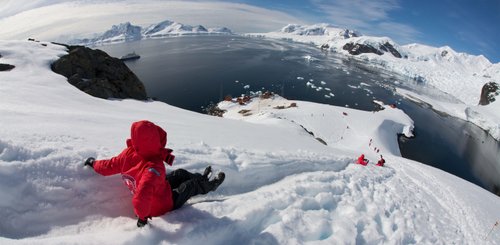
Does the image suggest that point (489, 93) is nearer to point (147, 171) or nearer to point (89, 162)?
point (147, 171)

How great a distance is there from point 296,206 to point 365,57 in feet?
661

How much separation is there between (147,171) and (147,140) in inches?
17.3

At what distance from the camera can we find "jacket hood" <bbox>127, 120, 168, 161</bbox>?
3.95 metres

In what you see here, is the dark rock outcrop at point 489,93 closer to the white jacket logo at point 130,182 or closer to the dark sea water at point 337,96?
the dark sea water at point 337,96

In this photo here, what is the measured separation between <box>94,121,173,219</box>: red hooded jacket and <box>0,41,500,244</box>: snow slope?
276mm

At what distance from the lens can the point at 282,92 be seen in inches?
2714

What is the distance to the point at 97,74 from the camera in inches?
829

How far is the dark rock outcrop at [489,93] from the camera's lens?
83.8 metres

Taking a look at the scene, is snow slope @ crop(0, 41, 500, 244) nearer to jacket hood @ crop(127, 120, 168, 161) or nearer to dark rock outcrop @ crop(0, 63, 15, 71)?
jacket hood @ crop(127, 120, 168, 161)

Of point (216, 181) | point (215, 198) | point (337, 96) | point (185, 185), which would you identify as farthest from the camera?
point (337, 96)

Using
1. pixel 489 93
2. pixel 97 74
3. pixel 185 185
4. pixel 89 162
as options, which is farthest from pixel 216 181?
pixel 489 93

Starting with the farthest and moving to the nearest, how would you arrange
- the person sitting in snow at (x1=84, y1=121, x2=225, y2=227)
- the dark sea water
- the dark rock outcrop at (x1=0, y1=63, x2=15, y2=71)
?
the dark sea water, the dark rock outcrop at (x1=0, y1=63, x2=15, y2=71), the person sitting in snow at (x1=84, y1=121, x2=225, y2=227)

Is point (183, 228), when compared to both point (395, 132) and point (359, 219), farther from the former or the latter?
point (395, 132)

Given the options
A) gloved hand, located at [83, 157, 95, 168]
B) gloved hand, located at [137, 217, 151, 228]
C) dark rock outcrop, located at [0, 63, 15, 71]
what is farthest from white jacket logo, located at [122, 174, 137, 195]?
dark rock outcrop, located at [0, 63, 15, 71]
